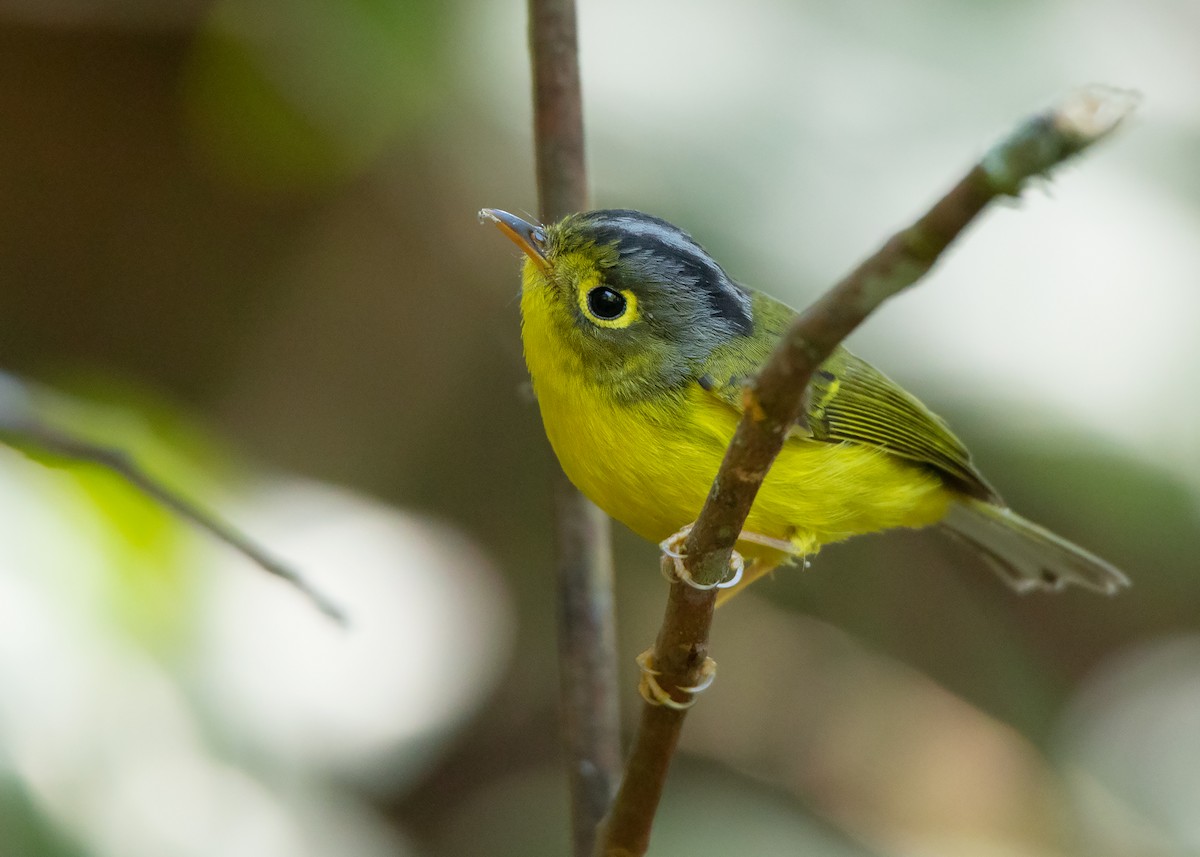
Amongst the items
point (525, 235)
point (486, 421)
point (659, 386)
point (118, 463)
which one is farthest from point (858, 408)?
point (486, 421)

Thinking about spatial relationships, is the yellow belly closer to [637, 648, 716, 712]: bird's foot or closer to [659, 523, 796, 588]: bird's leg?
[659, 523, 796, 588]: bird's leg

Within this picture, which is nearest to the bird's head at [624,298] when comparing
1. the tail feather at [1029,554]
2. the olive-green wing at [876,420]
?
the olive-green wing at [876,420]

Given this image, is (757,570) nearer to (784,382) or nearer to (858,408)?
(858,408)

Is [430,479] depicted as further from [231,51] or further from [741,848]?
[741,848]

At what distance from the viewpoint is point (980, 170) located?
107 centimetres

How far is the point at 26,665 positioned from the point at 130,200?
372 centimetres

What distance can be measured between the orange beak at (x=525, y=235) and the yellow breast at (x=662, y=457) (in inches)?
→ 4.0

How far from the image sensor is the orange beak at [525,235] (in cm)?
243

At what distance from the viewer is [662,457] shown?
7.64 feet

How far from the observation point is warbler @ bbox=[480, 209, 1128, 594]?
2.35 metres

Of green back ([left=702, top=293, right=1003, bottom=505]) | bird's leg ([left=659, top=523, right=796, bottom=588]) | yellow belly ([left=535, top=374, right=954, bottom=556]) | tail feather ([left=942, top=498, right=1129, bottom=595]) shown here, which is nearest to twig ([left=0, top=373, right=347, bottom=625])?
bird's leg ([left=659, top=523, right=796, bottom=588])

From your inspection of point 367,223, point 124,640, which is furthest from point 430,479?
point 124,640

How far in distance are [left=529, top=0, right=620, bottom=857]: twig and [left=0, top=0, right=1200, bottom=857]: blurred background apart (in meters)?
0.68

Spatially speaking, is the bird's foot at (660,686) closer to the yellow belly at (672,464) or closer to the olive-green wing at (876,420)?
the yellow belly at (672,464)
